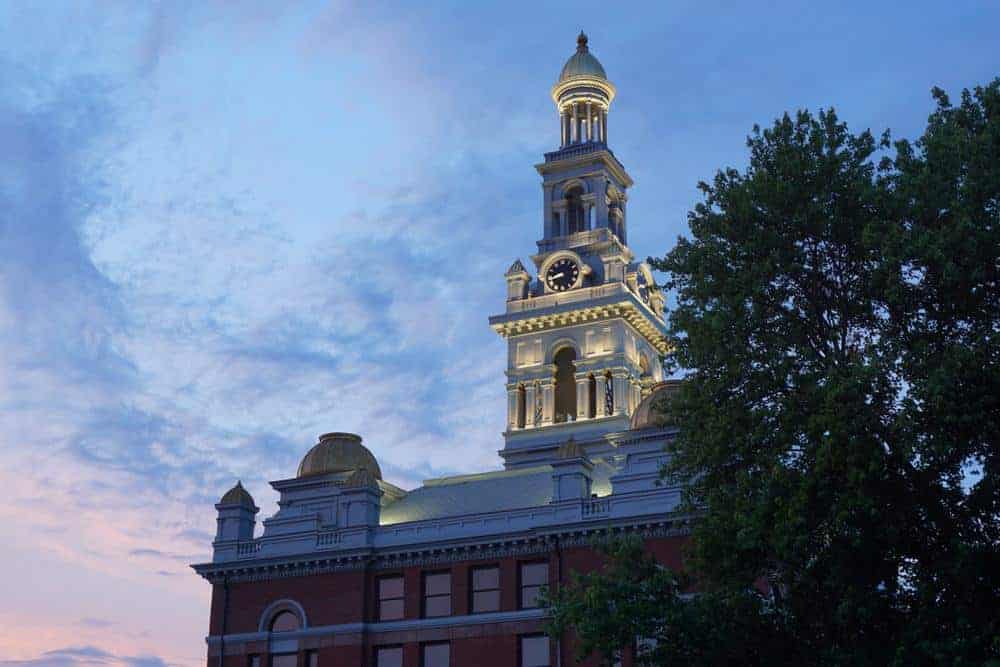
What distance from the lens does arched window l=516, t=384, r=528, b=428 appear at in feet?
257

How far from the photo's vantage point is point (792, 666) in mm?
33719

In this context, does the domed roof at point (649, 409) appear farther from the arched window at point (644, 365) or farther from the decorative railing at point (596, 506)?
the arched window at point (644, 365)

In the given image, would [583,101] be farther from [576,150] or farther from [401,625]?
[401,625]

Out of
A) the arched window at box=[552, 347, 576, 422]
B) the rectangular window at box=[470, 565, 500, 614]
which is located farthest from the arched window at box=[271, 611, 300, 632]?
the arched window at box=[552, 347, 576, 422]

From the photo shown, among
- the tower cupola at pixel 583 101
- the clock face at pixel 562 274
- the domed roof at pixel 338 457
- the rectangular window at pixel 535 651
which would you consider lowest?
the rectangular window at pixel 535 651

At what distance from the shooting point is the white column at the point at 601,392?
75.6m

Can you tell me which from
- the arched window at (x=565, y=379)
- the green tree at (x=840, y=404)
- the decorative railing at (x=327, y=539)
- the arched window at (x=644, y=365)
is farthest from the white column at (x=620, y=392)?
the green tree at (x=840, y=404)

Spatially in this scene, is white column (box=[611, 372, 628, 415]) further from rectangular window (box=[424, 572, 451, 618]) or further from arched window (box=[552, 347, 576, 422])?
rectangular window (box=[424, 572, 451, 618])

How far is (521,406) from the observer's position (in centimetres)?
7862

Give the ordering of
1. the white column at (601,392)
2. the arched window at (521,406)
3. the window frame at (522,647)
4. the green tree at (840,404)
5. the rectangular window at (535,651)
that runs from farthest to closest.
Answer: the arched window at (521,406) → the white column at (601,392) → the rectangular window at (535,651) → the window frame at (522,647) → the green tree at (840,404)

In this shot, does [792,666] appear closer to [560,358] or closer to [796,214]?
[796,214]

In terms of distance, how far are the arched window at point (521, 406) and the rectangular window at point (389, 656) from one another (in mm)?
21996

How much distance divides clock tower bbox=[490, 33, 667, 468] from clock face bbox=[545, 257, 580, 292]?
6 centimetres

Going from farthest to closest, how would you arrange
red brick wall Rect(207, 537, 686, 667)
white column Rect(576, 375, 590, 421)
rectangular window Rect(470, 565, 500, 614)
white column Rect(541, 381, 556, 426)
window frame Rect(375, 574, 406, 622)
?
1. white column Rect(541, 381, 556, 426)
2. white column Rect(576, 375, 590, 421)
3. window frame Rect(375, 574, 406, 622)
4. rectangular window Rect(470, 565, 500, 614)
5. red brick wall Rect(207, 537, 686, 667)
